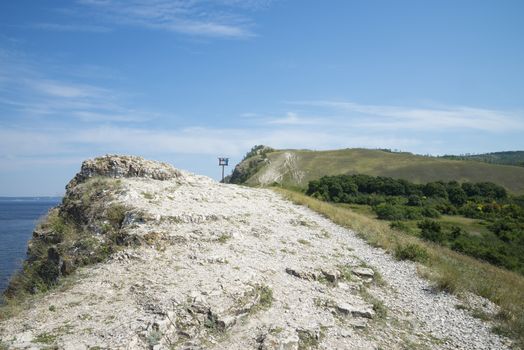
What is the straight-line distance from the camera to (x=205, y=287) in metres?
10.9

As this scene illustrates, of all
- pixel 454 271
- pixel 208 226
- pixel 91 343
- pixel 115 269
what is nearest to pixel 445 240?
pixel 454 271

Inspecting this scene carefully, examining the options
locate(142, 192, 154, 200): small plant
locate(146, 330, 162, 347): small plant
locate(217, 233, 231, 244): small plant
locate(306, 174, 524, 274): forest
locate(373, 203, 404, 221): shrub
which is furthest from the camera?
locate(373, 203, 404, 221): shrub

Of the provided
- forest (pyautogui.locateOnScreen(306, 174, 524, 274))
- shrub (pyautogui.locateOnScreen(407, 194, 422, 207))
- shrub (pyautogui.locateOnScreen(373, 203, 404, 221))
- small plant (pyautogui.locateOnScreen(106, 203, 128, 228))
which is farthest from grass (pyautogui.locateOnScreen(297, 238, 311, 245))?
shrub (pyautogui.locateOnScreen(407, 194, 422, 207))

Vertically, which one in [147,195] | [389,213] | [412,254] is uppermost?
[147,195]

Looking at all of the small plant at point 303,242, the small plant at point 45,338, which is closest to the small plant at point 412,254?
the small plant at point 303,242

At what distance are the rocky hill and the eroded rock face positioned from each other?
127 inches

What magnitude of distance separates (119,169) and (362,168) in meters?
80.6

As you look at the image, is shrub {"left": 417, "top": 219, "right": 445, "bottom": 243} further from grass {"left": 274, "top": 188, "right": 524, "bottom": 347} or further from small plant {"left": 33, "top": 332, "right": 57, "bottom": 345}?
small plant {"left": 33, "top": 332, "right": 57, "bottom": 345}

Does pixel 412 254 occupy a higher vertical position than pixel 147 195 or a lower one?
lower

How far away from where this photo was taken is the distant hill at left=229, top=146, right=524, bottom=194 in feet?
278

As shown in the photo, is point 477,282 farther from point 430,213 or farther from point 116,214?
point 430,213

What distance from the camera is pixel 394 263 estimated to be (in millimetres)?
16484

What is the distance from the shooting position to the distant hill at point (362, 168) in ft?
278

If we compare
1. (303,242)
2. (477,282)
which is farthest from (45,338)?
(477,282)
